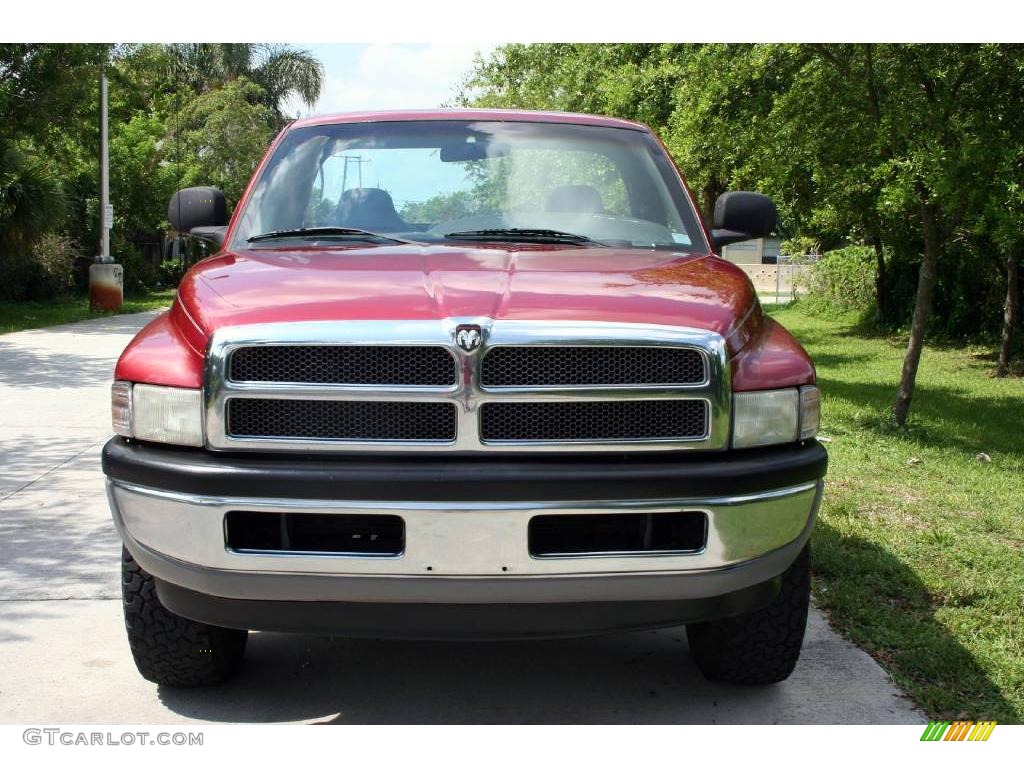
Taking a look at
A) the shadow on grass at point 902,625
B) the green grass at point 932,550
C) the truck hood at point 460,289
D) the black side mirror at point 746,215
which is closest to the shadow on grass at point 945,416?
the green grass at point 932,550

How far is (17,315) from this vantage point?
69.8 feet

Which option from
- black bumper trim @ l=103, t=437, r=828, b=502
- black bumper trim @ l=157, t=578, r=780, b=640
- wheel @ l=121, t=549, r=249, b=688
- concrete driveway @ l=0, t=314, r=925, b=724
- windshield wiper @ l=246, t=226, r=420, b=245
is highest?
windshield wiper @ l=246, t=226, r=420, b=245

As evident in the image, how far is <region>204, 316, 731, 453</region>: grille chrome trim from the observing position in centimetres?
306

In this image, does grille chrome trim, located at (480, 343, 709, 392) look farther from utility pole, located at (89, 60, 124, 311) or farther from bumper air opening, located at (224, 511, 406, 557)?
utility pole, located at (89, 60, 124, 311)

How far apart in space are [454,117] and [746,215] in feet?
4.18

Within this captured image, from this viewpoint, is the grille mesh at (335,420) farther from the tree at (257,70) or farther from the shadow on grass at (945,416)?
the tree at (257,70)

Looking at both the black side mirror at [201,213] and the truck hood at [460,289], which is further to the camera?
the black side mirror at [201,213]

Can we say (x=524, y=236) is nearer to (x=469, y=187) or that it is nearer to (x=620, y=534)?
(x=469, y=187)

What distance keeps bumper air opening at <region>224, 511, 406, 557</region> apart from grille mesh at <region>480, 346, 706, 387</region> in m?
0.49

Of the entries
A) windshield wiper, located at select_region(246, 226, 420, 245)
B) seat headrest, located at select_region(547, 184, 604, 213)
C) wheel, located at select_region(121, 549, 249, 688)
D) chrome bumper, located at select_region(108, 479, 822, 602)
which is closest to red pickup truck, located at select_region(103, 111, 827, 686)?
chrome bumper, located at select_region(108, 479, 822, 602)

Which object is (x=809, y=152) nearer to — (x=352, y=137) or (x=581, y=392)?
(x=352, y=137)

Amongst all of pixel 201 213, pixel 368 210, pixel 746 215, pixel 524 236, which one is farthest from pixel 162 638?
pixel 746 215

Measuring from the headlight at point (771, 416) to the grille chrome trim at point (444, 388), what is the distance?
0.38 feet

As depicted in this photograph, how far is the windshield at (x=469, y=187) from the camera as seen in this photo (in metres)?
4.24
